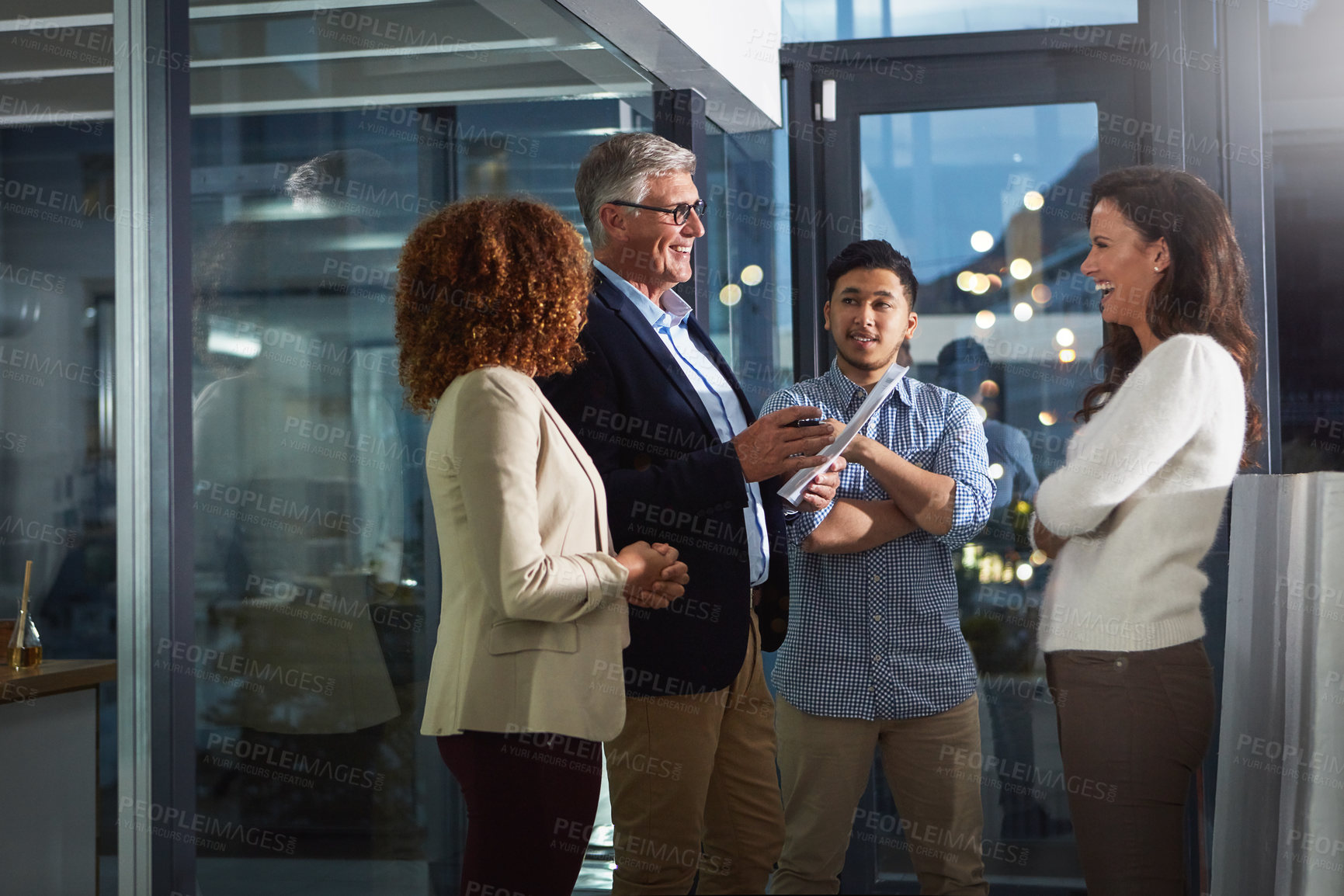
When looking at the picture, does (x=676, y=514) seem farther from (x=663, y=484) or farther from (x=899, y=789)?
(x=899, y=789)

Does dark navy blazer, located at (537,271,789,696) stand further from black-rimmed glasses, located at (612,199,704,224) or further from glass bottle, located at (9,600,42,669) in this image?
glass bottle, located at (9,600,42,669)

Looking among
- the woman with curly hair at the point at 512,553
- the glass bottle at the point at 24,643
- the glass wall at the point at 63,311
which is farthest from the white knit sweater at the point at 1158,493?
the glass bottle at the point at 24,643

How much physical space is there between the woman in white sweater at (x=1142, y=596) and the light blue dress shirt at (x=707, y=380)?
1.94 ft

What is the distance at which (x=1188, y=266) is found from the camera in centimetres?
205

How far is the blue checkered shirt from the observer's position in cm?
Result: 255

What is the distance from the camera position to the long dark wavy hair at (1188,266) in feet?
6.61

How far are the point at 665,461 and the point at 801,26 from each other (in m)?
2.03

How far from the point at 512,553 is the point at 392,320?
1.07m

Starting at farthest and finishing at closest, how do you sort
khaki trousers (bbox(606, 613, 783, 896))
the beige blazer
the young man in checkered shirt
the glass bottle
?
the young man in checkered shirt < khaki trousers (bbox(606, 613, 783, 896)) < the glass bottle < the beige blazer

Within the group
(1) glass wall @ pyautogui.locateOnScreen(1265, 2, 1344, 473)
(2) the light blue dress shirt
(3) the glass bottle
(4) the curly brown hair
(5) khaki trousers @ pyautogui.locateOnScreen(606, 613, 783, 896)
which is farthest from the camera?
(1) glass wall @ pyautogui.locateOnScreen(1265, 2, 1344, 473)

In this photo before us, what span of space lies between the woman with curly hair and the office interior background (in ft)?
0.51

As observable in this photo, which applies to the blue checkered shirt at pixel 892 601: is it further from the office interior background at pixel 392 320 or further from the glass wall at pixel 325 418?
the glass wall at pixel 325 418

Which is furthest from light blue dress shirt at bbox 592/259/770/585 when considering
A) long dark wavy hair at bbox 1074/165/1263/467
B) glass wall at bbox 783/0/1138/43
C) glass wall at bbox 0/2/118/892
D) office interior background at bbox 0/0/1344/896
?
glass wall at bbox 783/0/1138/43

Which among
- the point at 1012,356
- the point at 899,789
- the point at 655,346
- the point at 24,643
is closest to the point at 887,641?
the point at 899,789
